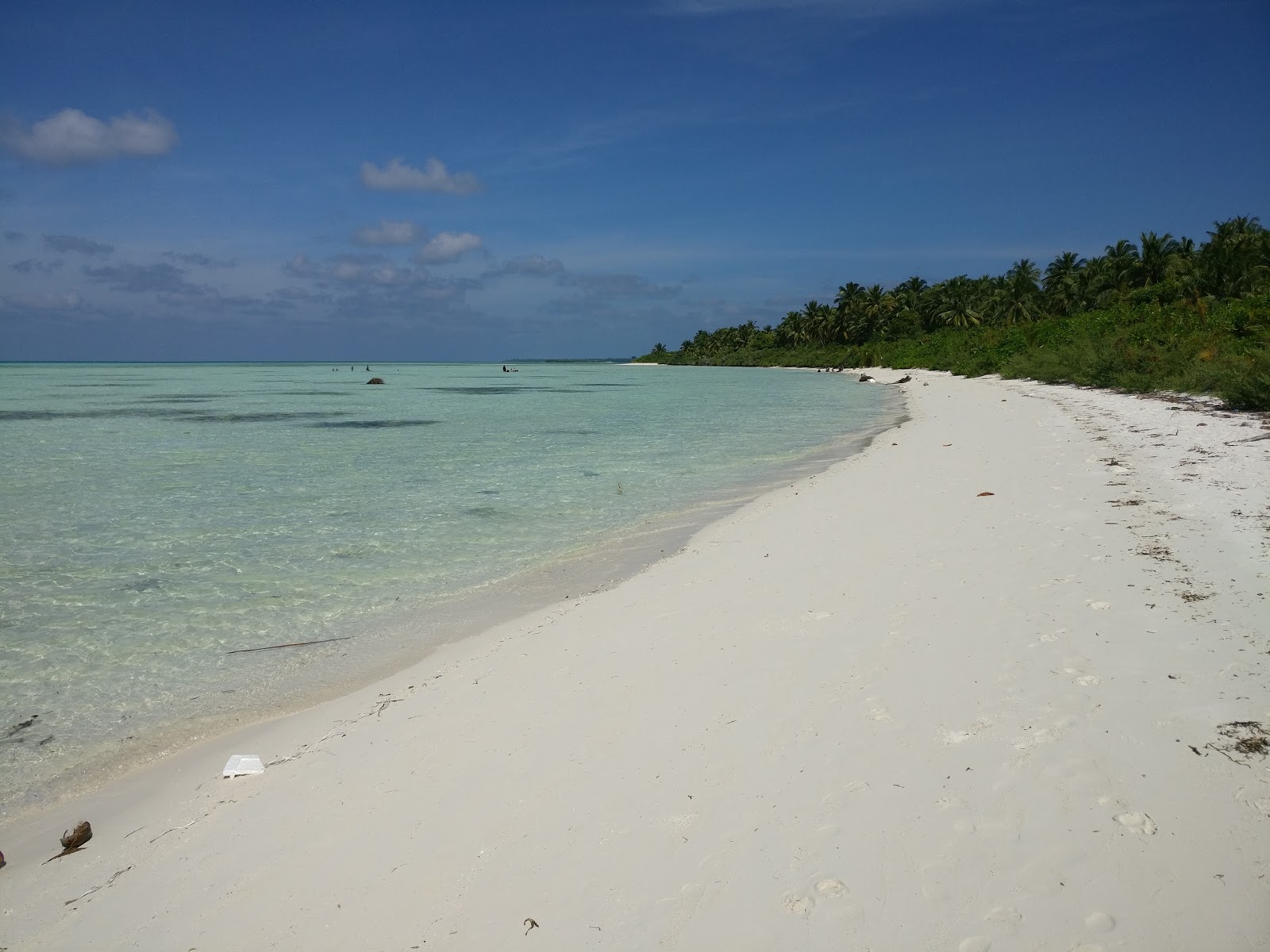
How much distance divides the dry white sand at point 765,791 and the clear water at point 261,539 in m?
1.18

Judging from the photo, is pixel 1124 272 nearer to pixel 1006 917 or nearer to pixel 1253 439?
pixel 1253 439

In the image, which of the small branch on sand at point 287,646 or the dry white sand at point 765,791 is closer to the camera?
the dry white sand at point 765,791

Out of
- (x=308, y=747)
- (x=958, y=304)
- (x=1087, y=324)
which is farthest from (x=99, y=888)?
(x=958, y=304)

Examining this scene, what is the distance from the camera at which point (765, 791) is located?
357 cm

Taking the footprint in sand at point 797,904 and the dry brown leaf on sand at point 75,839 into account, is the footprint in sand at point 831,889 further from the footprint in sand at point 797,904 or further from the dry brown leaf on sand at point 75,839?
the dry brown leaf on sand at point 75,839

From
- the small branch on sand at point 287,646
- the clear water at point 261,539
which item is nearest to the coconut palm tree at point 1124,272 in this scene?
the clear water at point 261,539

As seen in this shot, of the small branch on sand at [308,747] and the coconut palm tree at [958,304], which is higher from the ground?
the coconut palm tree at [958,304]

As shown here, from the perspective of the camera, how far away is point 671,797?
11.8 ft

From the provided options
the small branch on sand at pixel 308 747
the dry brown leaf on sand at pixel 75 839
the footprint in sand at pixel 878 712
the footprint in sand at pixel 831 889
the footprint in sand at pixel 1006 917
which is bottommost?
the dry brown leaf on sand at pixel 75 839

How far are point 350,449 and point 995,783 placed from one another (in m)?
22.5

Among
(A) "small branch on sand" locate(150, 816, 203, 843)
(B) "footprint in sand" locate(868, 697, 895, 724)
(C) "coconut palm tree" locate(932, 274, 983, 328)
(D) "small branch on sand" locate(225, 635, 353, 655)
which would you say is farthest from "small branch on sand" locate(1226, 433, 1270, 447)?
(C) "coconut palm tree" locate(932, 274, 983, 328)

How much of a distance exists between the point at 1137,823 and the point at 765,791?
1569 mm

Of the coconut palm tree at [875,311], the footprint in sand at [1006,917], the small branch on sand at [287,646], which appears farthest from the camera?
the coconut palm tree at [875,311]

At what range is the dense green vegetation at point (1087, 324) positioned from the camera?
23688mm
